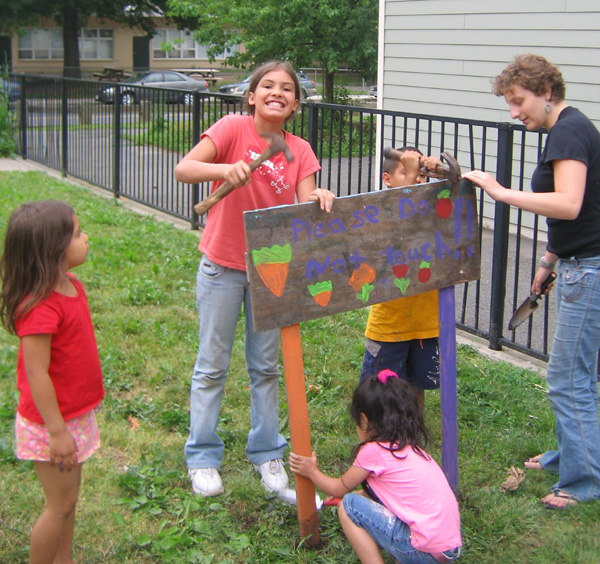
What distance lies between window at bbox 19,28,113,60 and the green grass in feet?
148

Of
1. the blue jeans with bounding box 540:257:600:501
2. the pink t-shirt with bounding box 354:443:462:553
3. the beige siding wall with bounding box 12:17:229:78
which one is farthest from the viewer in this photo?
the beige siding wall with bounding box 12:17:229:78

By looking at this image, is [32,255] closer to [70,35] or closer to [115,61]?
[70,35]

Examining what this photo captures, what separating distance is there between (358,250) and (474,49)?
6.98 m

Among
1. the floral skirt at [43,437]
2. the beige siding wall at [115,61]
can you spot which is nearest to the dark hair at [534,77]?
the floral skirt at [43,437]

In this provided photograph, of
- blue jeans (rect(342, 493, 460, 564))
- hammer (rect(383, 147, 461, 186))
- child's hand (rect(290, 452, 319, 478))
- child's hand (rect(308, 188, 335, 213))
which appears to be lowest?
blue jeans (rect(342, 493, 460, 564))

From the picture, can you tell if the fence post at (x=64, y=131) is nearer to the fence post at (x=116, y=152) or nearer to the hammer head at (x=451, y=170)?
the fence post at (x=116, y=152)

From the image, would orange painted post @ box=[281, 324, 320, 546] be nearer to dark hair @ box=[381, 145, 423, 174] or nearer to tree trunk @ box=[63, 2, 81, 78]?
dark hair @ box=[381, 145, 423, 174]

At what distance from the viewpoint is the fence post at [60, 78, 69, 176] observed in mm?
11430

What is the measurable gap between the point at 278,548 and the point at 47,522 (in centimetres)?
87

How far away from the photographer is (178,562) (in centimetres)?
281

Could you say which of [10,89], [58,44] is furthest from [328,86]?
[58,44]

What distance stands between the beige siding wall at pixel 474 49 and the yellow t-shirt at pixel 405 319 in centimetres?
502

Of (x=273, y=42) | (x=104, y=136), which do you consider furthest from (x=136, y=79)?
(x=104, y=136)

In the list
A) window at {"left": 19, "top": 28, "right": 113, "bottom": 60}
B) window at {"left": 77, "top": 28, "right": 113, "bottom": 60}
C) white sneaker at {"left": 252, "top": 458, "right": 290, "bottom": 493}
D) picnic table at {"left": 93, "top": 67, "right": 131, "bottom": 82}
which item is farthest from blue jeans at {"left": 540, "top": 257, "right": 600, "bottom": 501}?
window at {"left": 77, "top": 28, "right": 113, "bottom": 60}
